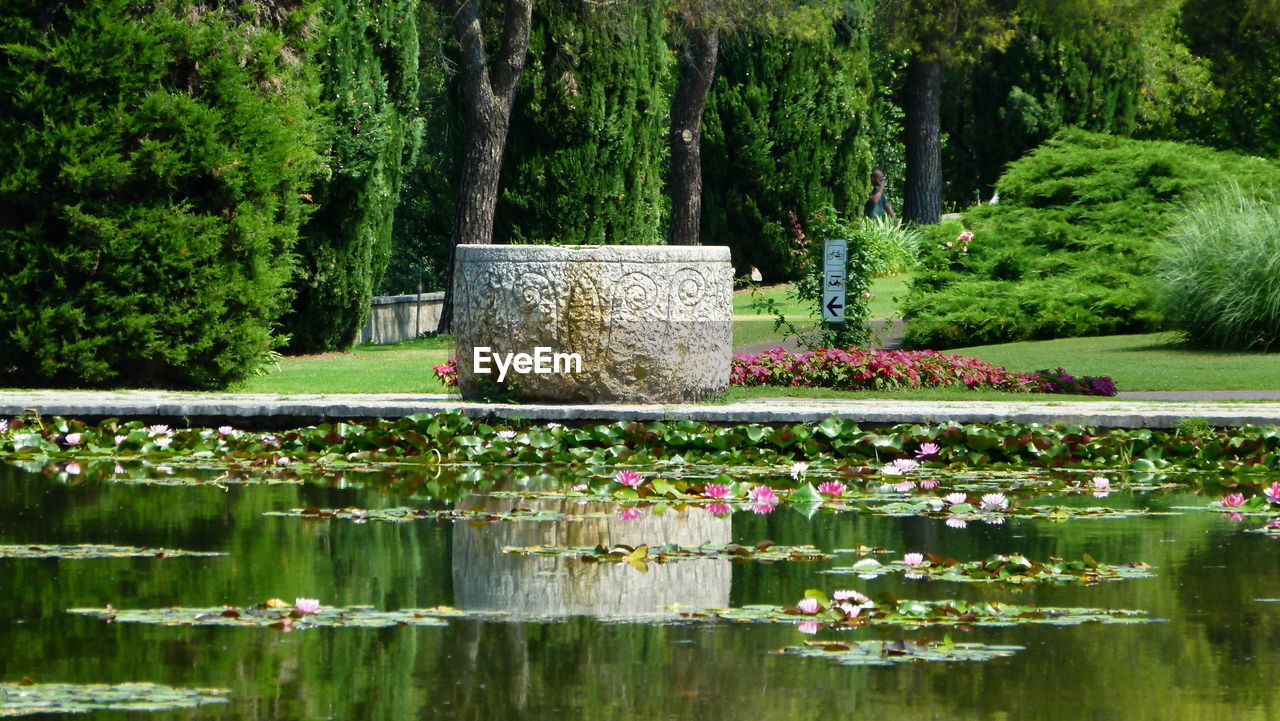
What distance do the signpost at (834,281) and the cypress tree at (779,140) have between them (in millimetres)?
13660

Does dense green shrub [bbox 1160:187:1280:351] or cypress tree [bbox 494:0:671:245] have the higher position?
cypress tree [bbox 494:0:671:245]

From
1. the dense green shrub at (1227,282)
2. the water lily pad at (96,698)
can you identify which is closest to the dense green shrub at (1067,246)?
the dense green shrub at (1227,282)

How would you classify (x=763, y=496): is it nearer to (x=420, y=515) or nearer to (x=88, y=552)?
(x=420, y=515)

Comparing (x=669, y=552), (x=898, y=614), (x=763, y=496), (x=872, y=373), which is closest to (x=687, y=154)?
(x=872, y=373)

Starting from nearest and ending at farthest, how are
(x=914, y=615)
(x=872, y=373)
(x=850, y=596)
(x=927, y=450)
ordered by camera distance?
(x=914, y=615), (x=850, y=596), (x=927, y=450), (x=872, y=373)

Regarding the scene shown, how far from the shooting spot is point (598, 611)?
17.9 ft

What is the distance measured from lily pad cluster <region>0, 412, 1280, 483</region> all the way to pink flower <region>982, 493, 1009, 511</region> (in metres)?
1.63

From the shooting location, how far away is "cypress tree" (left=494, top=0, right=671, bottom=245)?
2328 centimetres

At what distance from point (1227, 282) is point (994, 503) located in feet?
34.1

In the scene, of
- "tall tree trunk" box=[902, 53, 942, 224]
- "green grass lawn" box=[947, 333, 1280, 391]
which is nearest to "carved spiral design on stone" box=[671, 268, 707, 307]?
"green grass lawn" box=[947, 333, 1280, 391]

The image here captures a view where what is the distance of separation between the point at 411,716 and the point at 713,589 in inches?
73.2

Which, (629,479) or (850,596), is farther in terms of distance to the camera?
(629,479)

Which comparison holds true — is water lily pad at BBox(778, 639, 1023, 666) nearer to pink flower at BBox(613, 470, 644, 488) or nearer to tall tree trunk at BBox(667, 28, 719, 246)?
pink flower at BBox(613, 470, 644, 488)

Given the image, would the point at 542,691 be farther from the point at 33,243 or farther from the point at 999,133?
the point at 999,133
